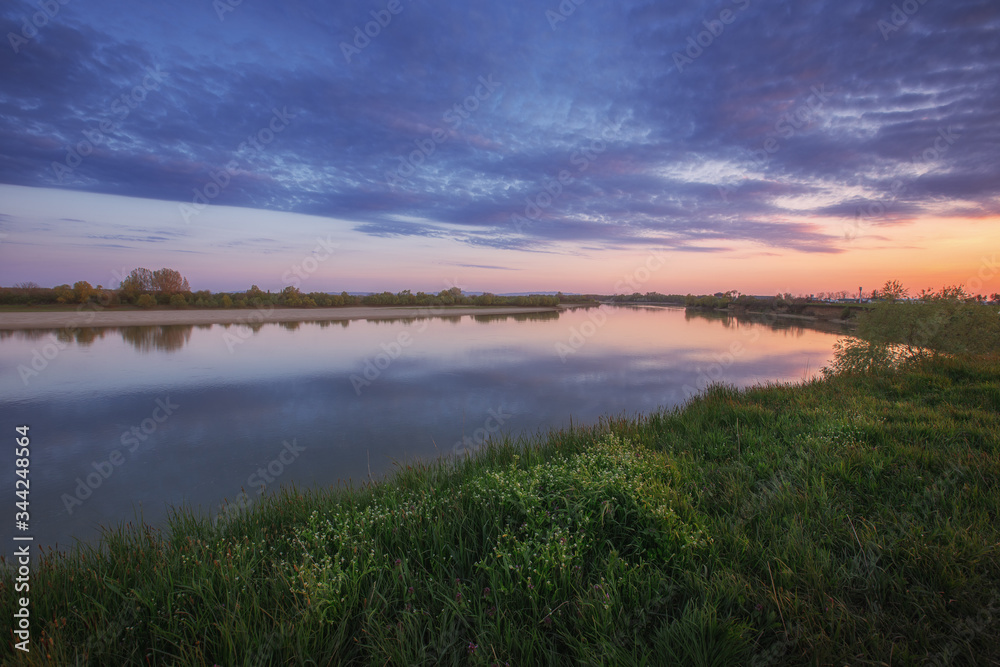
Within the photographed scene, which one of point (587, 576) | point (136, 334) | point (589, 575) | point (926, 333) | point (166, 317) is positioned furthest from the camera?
point (166, 317)

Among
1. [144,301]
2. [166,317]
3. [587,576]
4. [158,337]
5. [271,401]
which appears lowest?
[271,401]

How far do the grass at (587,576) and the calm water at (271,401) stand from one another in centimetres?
200

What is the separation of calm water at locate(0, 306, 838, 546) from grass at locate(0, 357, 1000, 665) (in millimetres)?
2002

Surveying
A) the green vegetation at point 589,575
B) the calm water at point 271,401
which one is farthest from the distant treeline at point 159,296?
the green vegetation at point 589,575

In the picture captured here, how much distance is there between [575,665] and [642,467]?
6.67ft

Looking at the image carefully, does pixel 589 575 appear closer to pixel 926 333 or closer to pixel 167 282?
pixel 926 333

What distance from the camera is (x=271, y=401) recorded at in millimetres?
10117

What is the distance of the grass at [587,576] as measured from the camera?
83.8 inches

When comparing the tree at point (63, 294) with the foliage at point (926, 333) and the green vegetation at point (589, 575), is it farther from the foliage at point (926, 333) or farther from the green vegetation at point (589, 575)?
the foliage at point (926, 333)

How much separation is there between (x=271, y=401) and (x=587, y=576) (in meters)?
9.84

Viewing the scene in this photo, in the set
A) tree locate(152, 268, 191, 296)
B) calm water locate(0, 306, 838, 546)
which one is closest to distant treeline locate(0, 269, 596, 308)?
tree locate(152, 268, 191, 296)

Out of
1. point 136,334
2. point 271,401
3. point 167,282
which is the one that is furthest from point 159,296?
point 271,401

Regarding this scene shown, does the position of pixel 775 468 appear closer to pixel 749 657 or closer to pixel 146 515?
pixel 749 657

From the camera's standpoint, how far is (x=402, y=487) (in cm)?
461
